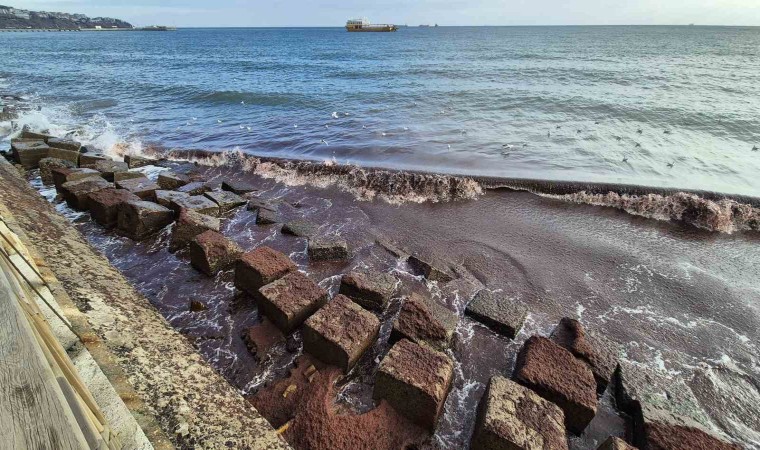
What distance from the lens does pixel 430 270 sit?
513cm

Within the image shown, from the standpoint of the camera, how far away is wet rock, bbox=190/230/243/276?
4820 mm

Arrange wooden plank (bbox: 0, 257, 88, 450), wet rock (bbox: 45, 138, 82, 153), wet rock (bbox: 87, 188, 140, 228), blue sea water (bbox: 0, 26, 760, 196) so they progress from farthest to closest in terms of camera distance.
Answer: blue sea water (bbox: 0, 26, 760, 196), wet rock (bbox: 45, 138, 82, 153), wet rock (bbox: 87, 188, 140, 228), wooden plank (bbox: 0, 257, 88, 450)

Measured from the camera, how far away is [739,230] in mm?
6996

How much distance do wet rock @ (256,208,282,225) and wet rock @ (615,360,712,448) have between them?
568 cm

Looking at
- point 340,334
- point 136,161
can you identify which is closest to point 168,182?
point 136,161

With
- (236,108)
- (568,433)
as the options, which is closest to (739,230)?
(568,433)

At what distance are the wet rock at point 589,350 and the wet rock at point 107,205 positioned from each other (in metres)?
6.99

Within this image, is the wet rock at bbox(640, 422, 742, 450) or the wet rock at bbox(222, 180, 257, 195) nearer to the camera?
the wet rock at bbox(640, 422, 742, 450)

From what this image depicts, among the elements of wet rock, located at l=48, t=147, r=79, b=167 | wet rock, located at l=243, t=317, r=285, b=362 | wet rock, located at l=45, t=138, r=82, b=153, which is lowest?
wet rock, located at l=243, t=317, r=285, b=362

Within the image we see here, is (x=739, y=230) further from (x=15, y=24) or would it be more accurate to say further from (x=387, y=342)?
(x=15, y=24)

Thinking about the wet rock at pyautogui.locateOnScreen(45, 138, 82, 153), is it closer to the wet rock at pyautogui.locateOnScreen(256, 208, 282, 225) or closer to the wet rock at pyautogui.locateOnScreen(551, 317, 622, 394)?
the wet rock at pyautogui.locateOnScreen(256, 208, 282, 225)

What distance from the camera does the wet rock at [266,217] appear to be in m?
6.55

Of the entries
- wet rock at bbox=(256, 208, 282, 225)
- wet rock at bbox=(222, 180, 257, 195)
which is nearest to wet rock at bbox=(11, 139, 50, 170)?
wet rock at bbox=(222, 180, 257, 195)

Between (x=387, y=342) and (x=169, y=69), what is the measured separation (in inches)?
1472
